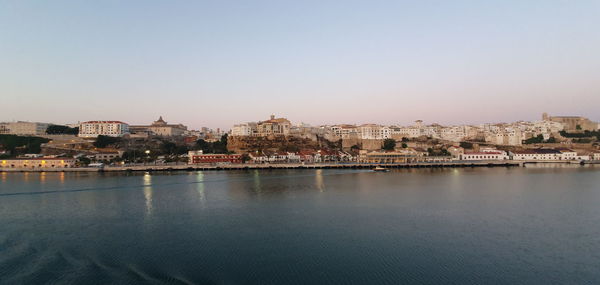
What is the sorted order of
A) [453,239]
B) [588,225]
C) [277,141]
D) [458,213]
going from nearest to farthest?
[453,239] → [588,225] → [458,213] → [277,141]

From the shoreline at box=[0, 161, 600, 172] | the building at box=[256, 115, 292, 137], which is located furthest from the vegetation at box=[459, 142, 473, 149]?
the building at box=[256, 115, 292, 137]

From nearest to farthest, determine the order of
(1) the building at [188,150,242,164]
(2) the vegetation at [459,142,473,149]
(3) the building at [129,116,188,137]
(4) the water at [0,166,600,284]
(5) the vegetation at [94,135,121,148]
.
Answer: (4) the water at [0,166,600,284]
(1) the building at [188,150,242,164]
(5) the vegetation at [94,135,121,148]
(2) the vegetation at [459,142,473,149]
(3) the building at [129,116,188,137]

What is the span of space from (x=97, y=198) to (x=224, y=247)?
9049 millimetres

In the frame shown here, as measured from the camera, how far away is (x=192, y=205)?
12773mm

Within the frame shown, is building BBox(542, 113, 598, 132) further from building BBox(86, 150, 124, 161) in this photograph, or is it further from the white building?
building BBox(86, 150, 124, 161)

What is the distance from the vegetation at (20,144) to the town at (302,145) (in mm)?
39

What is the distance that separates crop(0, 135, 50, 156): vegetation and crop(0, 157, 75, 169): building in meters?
5.03

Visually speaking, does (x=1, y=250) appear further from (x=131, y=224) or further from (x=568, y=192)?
(x=568, y=192)

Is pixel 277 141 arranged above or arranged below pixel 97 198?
above

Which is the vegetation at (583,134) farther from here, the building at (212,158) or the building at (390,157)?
the building at (212,158)

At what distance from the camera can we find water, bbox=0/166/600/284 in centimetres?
632

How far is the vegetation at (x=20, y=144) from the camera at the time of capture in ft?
114

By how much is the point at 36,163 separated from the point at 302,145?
78.2ft

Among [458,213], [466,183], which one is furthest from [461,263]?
[466,183]
